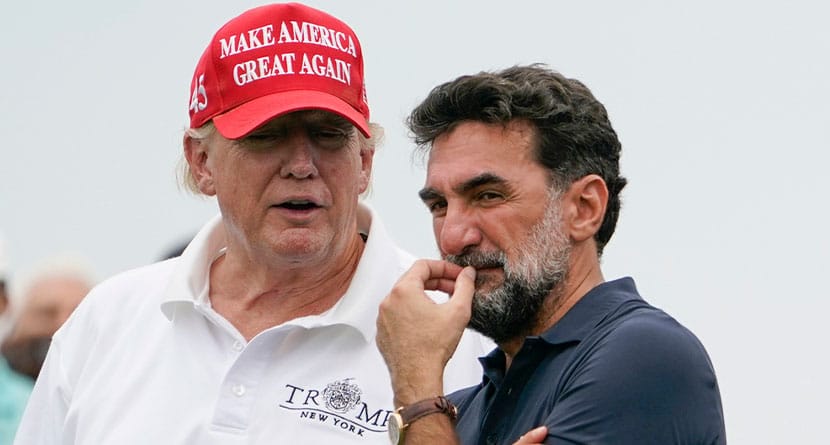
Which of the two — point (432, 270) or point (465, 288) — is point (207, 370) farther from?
point (465, 288)

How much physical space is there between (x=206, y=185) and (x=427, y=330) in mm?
1039

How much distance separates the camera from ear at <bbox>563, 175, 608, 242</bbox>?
11.1 ft

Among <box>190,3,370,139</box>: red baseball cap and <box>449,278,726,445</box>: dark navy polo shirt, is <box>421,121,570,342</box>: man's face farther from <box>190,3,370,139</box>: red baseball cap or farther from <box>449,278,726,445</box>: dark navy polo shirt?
<box>190,3,370,139</box>: red baseball cap

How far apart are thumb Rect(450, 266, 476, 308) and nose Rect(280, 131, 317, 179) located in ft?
2.00

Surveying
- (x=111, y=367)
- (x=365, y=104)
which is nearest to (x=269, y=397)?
(x=111, y=367)

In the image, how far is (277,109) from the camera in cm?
386

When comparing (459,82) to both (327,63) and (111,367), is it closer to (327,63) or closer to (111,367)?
(327,63)

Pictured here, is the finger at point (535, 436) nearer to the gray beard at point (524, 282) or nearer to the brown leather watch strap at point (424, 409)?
the brown leather watch strap at point (424, 409)

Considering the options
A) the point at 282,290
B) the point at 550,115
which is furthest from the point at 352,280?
the point at 550,115

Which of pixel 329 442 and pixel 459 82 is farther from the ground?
pixel 459 82

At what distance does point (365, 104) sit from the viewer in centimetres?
408

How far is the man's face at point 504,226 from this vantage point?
3328 mm

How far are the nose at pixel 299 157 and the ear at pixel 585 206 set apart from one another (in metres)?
0.71

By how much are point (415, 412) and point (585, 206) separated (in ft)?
1.81
